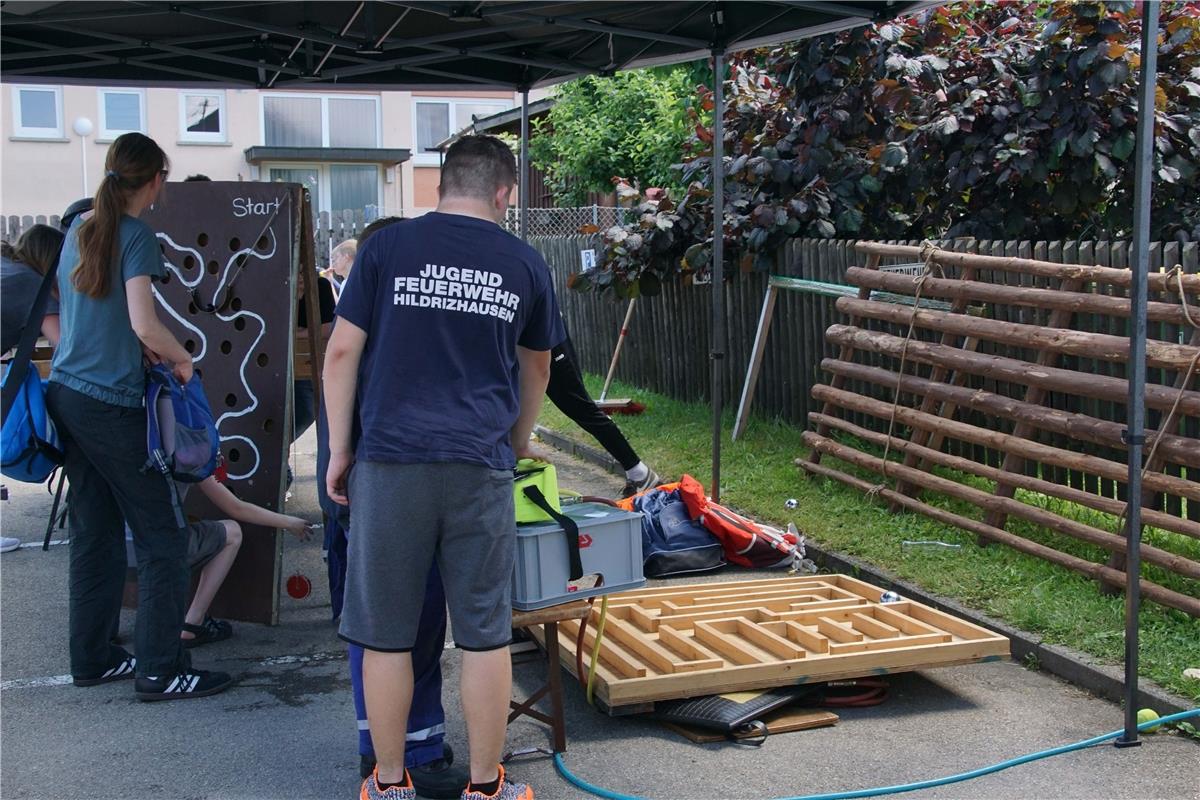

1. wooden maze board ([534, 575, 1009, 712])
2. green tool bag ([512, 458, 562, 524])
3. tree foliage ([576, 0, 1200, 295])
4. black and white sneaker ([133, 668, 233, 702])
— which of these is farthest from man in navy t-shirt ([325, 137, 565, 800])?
tree foliage ([576, 0, 1200, 295])

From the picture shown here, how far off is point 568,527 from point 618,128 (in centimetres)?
1780

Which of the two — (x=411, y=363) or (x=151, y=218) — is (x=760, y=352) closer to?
(x=151, y=218)

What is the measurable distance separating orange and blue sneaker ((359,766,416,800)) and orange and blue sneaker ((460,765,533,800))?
0.57 feet

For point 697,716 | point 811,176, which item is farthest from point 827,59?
point 697,716

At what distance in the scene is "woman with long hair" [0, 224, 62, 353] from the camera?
573 centimetres

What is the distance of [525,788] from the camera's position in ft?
13.3

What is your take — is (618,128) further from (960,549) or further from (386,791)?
(386,791)

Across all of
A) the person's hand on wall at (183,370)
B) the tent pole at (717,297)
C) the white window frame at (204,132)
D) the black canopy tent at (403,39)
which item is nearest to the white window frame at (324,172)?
the white window frame at (204,132)

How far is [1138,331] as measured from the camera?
14.8 ft

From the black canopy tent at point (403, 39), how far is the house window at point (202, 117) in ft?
82.7

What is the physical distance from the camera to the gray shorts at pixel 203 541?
568cm

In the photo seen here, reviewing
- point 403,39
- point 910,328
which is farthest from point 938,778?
point 403,39

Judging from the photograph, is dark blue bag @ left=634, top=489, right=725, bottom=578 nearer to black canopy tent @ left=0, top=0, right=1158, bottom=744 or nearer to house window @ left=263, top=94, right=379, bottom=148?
black canopy tent @ left=0, top=0, right=1158, bottom=744

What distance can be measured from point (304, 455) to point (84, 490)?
6.09 m
